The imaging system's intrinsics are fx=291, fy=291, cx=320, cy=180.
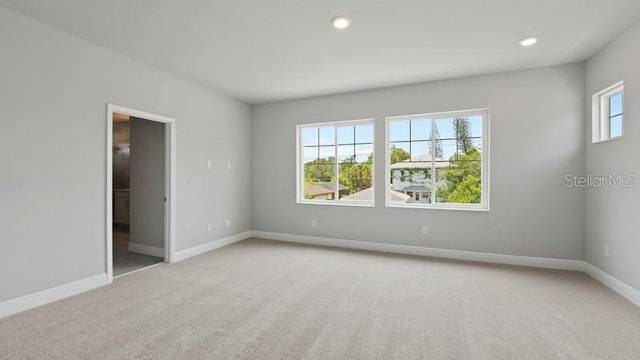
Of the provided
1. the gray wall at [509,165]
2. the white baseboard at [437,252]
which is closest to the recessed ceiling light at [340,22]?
the gray wall at [509,165]

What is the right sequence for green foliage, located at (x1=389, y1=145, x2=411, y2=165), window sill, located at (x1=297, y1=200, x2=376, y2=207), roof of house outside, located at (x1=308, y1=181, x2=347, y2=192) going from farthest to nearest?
roof of house outside, located at (x1=308, y1=181, x2=347, y2=192)
window sill, located at (x1=297, y1=200, x2=376, y2=207)
green foliage, located at (x1=389, y1=145, x2=411, y2=165)

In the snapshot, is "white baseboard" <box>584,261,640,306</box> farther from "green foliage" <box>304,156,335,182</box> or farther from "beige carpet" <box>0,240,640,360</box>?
"green foliage" <box>304,156,335,182</box>

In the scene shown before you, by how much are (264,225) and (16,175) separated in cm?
369

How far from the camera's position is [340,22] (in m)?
2.77

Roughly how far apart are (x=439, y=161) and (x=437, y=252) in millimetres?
1426

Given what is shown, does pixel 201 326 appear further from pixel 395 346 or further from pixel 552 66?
pixel 552 66

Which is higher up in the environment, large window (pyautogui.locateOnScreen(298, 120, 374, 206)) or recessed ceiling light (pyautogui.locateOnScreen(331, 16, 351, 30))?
recessed ceiling light (pyautogui.locateOnScreen(331, 16, 351, 30))

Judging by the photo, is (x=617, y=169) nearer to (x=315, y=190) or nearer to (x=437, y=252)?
(x=437, y=252)

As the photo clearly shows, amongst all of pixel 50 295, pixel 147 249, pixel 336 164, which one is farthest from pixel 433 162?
pixel 50 295

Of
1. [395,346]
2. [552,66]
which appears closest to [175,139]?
[395,346]

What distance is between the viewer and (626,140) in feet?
9.84

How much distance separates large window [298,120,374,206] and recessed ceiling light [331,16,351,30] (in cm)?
236

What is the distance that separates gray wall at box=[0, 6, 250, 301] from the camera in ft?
8.58

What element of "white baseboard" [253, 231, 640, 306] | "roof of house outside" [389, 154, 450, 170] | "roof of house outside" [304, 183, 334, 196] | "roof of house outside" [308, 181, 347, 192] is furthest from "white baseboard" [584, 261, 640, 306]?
"roof of house outside" [304, 183, 334, 196]
